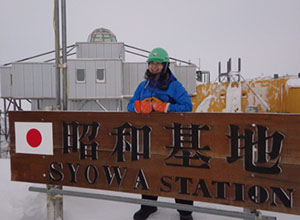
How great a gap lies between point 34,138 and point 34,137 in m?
0.01

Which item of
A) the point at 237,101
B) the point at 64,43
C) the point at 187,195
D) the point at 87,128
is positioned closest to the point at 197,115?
the point at 187,195

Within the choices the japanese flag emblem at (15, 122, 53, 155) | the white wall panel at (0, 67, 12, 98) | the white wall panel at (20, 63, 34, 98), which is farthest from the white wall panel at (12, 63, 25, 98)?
the japanese flag emblem at (15, 122, 53, 155)

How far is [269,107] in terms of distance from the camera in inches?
400

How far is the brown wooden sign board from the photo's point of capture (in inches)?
66.8

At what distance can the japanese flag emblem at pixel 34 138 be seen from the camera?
230cm

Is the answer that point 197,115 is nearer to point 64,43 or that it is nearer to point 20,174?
point 64,43

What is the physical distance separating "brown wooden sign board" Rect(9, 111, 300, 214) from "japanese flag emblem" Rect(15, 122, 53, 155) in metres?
0.02

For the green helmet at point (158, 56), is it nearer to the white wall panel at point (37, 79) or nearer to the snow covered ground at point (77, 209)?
the snow covered ground at point (77, 209)

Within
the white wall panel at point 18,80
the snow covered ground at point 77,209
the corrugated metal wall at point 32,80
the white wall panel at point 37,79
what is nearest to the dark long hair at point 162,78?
the snow covered ground at point 77,209

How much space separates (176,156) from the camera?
6.41 ft

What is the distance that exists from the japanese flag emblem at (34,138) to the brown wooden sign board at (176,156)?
2 cm

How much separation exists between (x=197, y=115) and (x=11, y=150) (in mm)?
2088

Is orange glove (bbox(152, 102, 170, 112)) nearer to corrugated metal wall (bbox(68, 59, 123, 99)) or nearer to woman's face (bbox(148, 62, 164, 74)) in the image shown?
woman's face (bbox(148, 62, 164, 74))

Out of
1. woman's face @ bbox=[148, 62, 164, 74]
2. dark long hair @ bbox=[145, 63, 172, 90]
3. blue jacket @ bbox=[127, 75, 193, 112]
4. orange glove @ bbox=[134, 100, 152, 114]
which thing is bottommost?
→ orange glove @ bbox=[134, 100, 152, 114]
